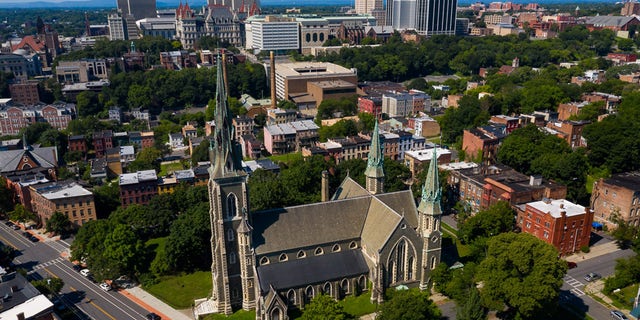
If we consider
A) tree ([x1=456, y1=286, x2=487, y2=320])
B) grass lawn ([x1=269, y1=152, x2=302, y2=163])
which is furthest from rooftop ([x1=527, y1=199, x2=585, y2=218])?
grass lawn ([x1=269, y1=152, x2=302, y2=163])

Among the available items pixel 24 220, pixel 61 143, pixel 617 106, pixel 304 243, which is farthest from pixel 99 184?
pixel 617 106

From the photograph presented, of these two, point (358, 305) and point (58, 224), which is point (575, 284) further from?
point (58, 224)

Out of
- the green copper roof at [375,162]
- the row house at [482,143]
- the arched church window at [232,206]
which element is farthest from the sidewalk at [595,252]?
the arched church window at [232,206]

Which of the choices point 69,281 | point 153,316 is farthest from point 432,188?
point 69,281

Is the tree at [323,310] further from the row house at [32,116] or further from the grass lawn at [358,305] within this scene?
the row house at [32,116]

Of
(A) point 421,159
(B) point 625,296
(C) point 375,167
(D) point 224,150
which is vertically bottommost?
(B) point 625,296
